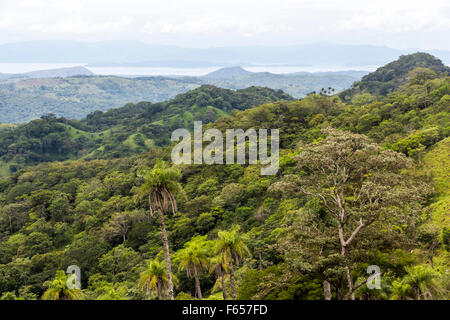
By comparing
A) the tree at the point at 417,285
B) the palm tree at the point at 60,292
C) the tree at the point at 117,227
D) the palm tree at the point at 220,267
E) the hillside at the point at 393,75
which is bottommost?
the tree at the point at 117,227

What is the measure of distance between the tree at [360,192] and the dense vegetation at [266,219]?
0.27 feet

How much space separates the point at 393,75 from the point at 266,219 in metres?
122

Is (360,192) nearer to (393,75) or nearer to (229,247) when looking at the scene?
(229,247)

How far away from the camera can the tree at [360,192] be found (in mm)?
14203

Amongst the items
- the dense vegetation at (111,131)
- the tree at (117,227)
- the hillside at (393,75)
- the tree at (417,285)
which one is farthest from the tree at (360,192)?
the hillside at (393,75)

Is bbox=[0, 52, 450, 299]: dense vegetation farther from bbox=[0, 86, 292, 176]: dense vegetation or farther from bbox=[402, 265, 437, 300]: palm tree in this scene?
bbox=[0, 86, 292, 176]: dense vegetation

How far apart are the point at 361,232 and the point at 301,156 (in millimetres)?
4769

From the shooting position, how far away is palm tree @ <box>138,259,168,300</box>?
1703cm

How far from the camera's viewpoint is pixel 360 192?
16.3m

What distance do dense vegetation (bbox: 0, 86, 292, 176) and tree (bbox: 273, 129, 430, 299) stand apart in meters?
102

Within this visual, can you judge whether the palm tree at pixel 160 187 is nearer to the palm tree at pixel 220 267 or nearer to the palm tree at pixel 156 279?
the palm tree at pixel 156 279

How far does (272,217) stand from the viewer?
3078cm
